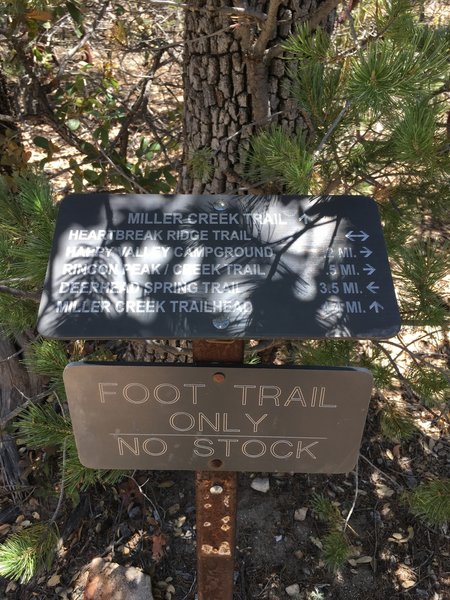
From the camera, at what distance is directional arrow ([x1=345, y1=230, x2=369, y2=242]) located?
1.12 meters

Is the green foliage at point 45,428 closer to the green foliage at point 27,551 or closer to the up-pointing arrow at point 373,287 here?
the green foliage at point 27,551

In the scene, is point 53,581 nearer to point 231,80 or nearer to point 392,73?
point 231,80

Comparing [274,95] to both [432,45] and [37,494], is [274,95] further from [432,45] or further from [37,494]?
[37,494]

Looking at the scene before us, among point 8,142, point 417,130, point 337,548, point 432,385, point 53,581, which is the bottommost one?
point 53,581

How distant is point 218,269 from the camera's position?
1075 millimetres

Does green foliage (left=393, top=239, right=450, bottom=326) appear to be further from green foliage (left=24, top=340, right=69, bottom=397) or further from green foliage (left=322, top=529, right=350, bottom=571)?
green foliage (left=24, top=340, right=69, bottom=397)

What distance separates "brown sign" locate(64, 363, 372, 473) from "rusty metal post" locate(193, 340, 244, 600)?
99 mm

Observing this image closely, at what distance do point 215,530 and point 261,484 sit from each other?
105 cm

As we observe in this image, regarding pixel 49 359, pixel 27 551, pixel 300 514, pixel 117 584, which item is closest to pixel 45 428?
pixel 49 359

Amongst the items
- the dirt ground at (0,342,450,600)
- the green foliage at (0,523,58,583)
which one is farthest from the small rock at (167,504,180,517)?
the green foliage at (0,523,58,583)

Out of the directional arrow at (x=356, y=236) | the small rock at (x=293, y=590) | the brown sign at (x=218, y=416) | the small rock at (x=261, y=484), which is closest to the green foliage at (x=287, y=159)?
the directional arrow at (x=356, y=236)

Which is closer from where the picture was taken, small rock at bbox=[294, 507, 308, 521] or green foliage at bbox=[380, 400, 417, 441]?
green foliage at bbox=[380, 400, 417, 441]

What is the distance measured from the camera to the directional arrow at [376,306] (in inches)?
40.4

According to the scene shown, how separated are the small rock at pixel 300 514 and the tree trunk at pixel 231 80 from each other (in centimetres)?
136
